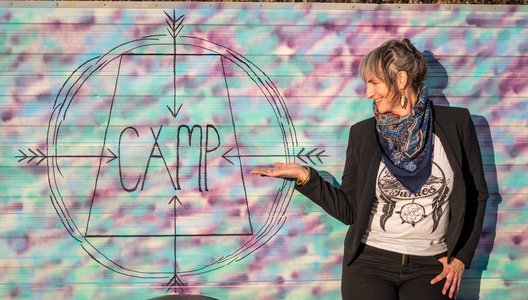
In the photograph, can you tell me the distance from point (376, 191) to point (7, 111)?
6.01 feet

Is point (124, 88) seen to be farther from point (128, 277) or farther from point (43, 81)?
point (128, 277)

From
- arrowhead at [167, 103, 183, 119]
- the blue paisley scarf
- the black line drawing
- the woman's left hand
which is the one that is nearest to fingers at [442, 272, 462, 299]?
the woman's left hand

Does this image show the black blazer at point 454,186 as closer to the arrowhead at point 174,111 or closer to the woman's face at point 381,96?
the woman's face at point 381,96

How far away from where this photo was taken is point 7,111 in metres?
3.45

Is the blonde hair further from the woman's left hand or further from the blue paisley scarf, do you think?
the woman's left hand

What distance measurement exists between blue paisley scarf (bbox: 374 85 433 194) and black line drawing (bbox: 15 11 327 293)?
26.2 inches

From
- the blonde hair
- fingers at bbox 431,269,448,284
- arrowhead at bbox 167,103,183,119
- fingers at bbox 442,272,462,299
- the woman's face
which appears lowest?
fingers at bbox 442,272,462,299

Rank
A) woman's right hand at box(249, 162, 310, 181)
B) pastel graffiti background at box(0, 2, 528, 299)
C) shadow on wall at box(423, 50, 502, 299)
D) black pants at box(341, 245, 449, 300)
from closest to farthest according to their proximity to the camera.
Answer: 1. black pants at box(341, 245, 449, 300)
2. woman's right hand at box(249, 162, 310, 181)
3. pastel graffiti background at box(0, 2, 528, 299)
4. shadow on wall at box(423, 50, 502, 299)

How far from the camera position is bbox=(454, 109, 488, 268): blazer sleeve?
117 inches

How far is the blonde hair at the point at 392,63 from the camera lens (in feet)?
9.57

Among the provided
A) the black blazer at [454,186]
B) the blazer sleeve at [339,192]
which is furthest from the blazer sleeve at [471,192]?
the blazer sleeve at [339,192]

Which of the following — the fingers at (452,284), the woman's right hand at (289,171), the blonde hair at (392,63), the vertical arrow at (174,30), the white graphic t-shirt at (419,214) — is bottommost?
the fingers at (452,284)

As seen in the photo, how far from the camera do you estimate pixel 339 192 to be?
125 inches

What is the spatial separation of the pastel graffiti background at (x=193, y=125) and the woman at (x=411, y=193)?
0.58 metres
